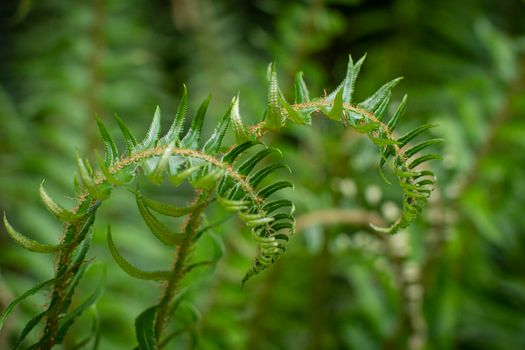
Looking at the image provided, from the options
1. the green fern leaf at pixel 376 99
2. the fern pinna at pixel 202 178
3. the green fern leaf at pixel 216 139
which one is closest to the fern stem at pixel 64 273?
the fern pinna at pixel 202 178

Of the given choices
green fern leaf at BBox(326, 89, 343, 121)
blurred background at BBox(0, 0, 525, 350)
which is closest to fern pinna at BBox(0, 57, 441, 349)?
green fern leaf at BBox(326, 89, 343, 121)

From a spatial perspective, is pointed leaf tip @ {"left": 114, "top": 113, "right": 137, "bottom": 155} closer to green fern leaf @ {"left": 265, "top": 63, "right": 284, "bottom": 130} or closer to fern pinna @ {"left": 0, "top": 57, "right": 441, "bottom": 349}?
fern pinna @ {"left": 0, "top": 57, "right": 441, "bottom": 349}

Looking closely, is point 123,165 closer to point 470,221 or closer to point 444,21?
point 470,221

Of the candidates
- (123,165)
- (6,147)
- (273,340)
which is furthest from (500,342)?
(6,147)

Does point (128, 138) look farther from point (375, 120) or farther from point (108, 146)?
point (375, 120)

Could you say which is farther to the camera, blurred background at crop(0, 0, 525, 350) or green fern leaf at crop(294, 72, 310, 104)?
blurred background at crop(0, 0, 525, 350)

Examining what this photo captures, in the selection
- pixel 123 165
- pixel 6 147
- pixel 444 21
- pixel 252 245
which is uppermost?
pixel 444 21
